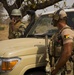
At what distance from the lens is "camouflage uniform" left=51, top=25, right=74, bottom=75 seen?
3.60 m

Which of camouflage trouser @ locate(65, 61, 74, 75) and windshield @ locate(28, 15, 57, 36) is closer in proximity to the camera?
camouflage trouser @ locate(65, 61, 74, 75)

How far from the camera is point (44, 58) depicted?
400cm

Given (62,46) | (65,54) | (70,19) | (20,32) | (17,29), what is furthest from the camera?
Answer: (17,29)

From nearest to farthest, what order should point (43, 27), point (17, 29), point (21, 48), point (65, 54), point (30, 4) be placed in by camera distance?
point (65, 54) < point (21, 48) < point (43, 27) < point (17, 29) < point (30, 4)

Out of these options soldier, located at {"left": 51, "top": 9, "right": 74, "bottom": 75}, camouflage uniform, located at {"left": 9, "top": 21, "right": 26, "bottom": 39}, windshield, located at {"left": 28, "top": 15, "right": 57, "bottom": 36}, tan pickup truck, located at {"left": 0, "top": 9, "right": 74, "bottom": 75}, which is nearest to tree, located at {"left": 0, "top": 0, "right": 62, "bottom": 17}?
camouflage uniform, located at {"left": 9, "top": 21, "right": 26, "bottom": 39}

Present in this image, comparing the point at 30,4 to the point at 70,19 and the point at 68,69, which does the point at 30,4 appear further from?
the point at 68,69

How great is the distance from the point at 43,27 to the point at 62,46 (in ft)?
5.23

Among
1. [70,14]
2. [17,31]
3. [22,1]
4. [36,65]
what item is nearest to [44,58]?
[36,65]

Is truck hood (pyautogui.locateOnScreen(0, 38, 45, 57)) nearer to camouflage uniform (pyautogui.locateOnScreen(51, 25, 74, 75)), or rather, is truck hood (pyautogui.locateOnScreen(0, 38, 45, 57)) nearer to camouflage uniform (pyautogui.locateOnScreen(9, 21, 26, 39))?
camouflage uniform (pyautogui.locateOnScreen(51, 25, 74, 75))

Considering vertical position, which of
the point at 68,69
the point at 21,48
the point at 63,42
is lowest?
the point at 68,69

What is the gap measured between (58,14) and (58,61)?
2.20 ft

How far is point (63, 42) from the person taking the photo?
11.8 ft

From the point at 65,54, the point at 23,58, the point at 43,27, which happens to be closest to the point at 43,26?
the point at 43,27

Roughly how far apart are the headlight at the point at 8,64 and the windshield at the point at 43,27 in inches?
46.9
